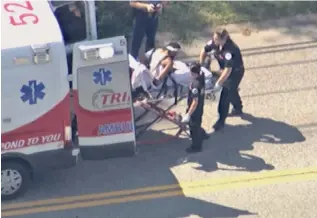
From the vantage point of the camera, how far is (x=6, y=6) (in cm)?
1264

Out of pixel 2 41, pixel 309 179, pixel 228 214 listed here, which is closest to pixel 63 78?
pixel 2 41

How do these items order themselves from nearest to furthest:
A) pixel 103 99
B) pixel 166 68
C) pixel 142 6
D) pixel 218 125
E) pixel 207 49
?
1. pixel 103 99
2. pixel 166 68
3. pixel 218 125
4. pixel 207 49
5. pixel 142 6

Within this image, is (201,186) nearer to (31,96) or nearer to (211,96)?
(211,96)

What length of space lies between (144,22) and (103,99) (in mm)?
3150

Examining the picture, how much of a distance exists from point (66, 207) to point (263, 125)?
3.26 meters

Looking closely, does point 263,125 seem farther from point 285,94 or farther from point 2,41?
point 2,41

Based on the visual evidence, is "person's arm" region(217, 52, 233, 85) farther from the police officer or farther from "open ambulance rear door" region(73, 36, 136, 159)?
"open ambulance rear door" region(73, 36, 136, 159)

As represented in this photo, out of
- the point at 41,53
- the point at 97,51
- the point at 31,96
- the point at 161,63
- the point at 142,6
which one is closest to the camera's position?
the point at 41,53

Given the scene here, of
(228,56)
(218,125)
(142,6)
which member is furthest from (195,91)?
(142,6)

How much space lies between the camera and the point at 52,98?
12297mm

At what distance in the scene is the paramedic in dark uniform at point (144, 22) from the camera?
50.3 feet

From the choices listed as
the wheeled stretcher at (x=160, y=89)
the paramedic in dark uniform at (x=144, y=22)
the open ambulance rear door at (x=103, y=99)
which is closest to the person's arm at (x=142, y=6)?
the paramedic in dark uniform at (x=144, y=22)

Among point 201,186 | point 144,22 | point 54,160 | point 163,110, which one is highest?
point 144,22

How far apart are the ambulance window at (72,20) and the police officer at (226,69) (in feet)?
5.86
